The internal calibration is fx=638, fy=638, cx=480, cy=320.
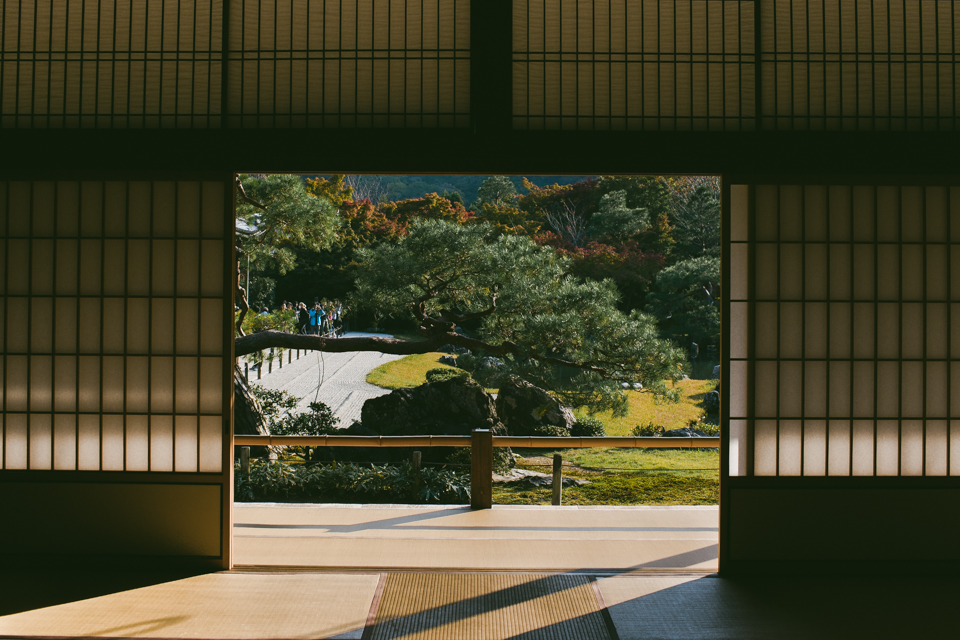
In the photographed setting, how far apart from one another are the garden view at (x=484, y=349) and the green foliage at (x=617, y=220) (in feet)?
0.17

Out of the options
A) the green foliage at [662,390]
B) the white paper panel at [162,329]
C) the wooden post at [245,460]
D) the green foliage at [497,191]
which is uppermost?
the green foliage at [497,191]

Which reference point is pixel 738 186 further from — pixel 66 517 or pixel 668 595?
pixel 66 517

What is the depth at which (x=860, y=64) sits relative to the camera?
2990 mm

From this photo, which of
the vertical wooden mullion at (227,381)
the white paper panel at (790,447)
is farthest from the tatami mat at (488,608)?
the white paper panel at (790,447)

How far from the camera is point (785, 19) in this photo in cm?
298

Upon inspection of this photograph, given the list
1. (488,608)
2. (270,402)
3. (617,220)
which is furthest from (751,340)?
(617,220)

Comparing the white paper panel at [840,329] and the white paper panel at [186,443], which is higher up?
the white paper panel at [840,329]

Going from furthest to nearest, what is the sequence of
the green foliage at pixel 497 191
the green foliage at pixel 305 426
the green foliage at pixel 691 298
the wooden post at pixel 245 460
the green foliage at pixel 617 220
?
the green foliage at pixel 497 191 < the green foliage at pixel 617 220 < the green foliage at pixel 691 298 < the green foliage at pixel 305 426 < the wooden post at pixel 245 460

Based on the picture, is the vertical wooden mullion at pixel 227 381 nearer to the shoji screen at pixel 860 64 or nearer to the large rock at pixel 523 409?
the shoji screen at pixel 860 64

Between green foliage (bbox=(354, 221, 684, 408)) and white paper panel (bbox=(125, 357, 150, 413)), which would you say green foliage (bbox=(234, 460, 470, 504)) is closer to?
green foliage (bbox=(354, 221, 684, 408))

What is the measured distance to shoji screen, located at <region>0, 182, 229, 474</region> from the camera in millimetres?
2996

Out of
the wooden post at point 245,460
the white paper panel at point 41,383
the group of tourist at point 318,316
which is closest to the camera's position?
the white paper panel at point 41,383

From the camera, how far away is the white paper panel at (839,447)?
2.99m

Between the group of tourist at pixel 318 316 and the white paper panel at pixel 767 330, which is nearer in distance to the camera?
the white paper panel at pixel 767 330
